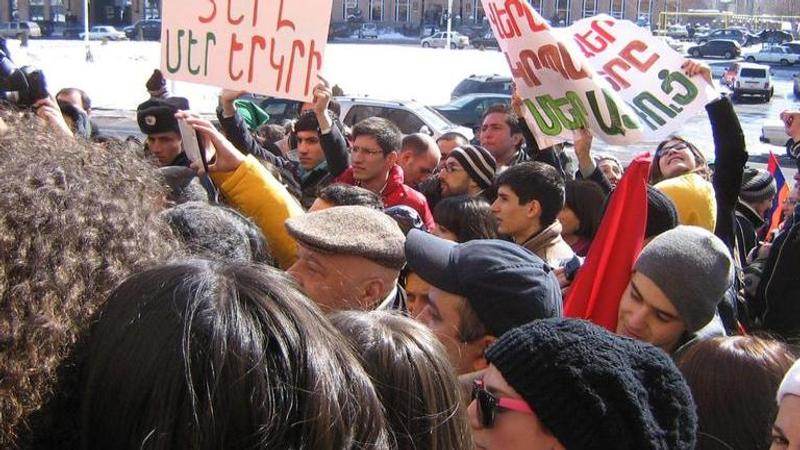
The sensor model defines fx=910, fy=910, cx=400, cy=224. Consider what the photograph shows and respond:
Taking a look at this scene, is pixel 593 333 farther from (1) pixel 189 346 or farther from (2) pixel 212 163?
(2) pixel 212 163

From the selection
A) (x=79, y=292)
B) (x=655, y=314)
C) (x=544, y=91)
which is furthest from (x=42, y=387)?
(x=544, y=91)

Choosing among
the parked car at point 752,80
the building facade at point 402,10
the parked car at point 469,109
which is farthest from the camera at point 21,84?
the building facade at point 402,10

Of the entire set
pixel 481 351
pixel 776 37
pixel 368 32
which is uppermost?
pixel 776 37

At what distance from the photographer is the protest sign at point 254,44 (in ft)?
14.3

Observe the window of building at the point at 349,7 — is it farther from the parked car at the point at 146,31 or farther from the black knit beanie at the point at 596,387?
the black knit beanie at the point at 596,387

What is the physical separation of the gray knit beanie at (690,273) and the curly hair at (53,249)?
6.21 feet

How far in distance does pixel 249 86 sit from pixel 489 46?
181 feet

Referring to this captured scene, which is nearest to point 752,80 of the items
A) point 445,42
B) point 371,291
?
point 445,42

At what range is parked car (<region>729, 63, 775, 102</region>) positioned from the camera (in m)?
32.9

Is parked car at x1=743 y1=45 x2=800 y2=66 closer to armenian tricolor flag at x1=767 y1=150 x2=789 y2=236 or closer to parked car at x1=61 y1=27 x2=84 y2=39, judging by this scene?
parked car at x1=61 y1=27 x2=84 y2=39

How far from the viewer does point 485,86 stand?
2050 cm

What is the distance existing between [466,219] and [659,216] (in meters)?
0.77

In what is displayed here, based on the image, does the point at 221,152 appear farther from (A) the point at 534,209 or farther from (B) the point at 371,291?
(A) the point at 534,209

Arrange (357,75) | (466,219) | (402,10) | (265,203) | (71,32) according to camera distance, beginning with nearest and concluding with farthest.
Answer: (265,203), (466,219), (357,75), (71,32), (402,10)
